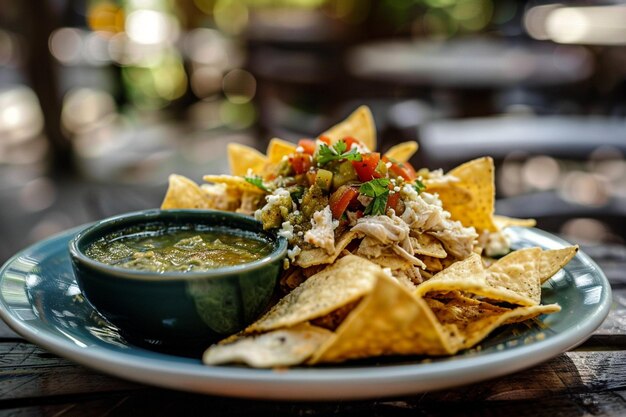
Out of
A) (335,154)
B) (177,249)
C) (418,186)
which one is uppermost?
(335,154)

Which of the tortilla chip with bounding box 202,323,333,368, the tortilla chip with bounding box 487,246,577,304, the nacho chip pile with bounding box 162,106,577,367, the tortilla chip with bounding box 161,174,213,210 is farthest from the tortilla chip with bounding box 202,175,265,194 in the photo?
the tortilla chip with bounding box 487,246,577,304

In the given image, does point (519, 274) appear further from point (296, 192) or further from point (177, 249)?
point (177, 249)

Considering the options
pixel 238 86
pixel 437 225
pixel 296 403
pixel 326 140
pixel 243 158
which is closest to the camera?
pixel 296 403

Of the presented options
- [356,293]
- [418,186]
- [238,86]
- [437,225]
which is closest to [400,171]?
[418,186]

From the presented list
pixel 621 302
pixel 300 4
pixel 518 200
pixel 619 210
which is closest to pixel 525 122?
pixel 518 200

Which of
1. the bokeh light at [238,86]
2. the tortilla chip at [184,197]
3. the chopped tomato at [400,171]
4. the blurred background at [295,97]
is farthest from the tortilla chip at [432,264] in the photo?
the bokeh light at [238,86]

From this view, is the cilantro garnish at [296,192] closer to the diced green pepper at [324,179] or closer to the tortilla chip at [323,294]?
the diced green pepper at [324,179]

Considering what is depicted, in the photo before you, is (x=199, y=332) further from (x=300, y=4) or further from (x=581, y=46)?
(x=300, y=4)
